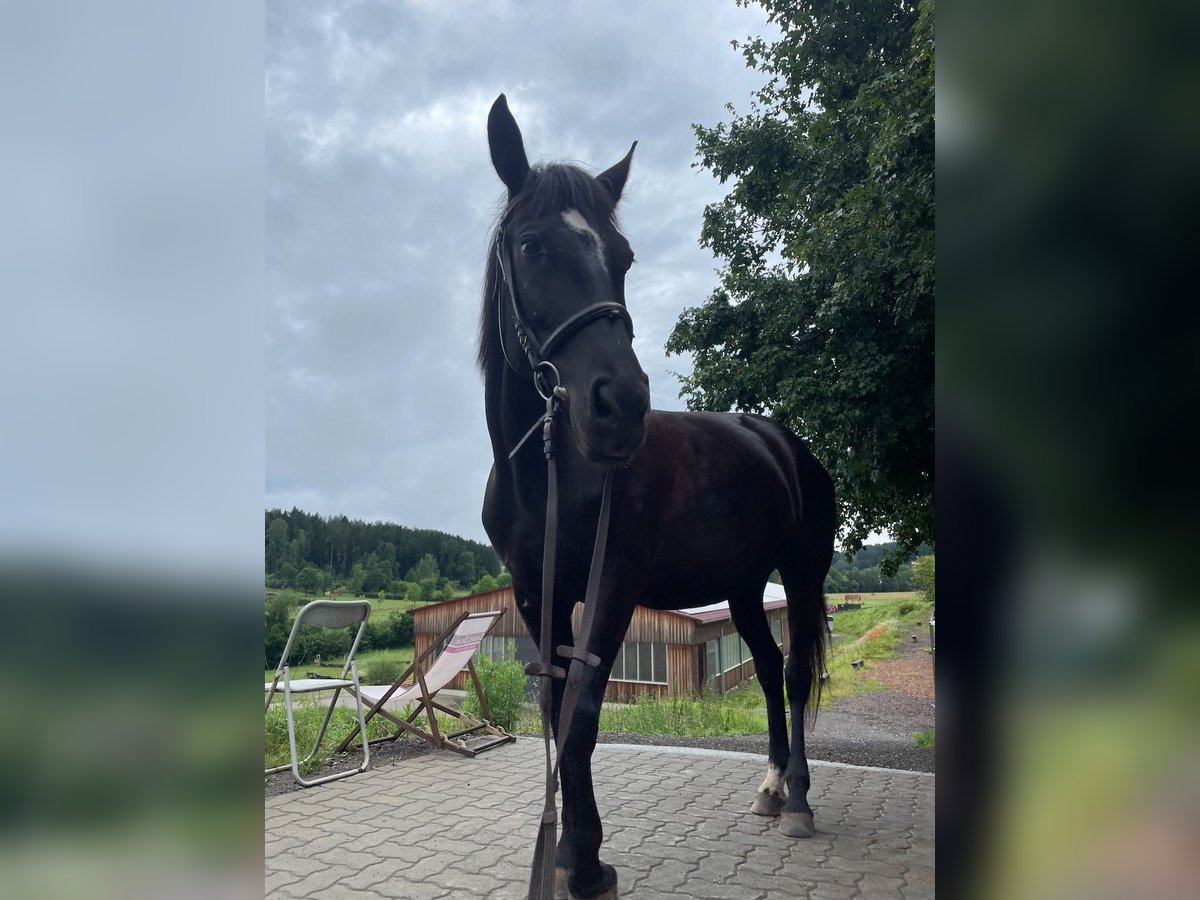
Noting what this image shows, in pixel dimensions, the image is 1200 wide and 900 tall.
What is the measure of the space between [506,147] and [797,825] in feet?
9.88

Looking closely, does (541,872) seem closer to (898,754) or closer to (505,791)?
(505,791)

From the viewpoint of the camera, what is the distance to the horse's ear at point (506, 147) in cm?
227

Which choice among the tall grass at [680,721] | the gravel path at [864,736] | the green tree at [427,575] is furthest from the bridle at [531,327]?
the green tree at [427,575]

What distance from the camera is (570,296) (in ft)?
6.63

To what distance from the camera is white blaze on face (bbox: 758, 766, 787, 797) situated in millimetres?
3533

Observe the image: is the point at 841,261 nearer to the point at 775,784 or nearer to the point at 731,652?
the point at 775,784

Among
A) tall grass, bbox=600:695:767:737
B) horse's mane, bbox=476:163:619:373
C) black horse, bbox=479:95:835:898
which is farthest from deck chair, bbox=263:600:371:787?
tall grass, bbox=600:695:767:737

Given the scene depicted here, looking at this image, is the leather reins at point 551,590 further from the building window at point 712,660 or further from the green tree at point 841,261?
the building window at point 712,660

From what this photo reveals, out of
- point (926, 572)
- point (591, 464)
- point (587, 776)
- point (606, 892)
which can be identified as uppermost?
→ point (591, 464)

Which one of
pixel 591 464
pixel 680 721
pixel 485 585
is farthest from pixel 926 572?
pixel 591 464

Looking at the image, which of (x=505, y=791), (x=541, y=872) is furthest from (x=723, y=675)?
(x=541, y=872)
